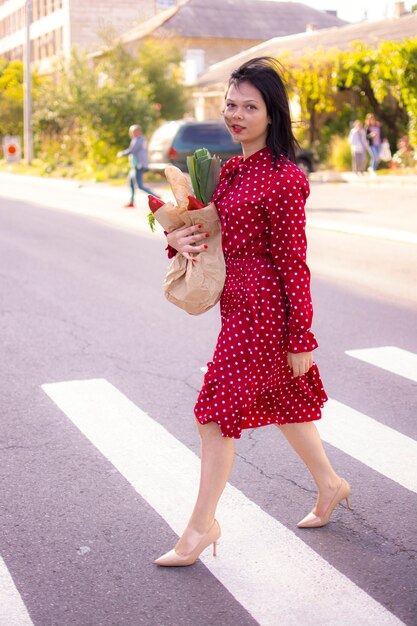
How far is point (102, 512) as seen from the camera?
14.3 feet

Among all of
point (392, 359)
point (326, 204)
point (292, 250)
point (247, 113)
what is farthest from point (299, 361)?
point (326, 204)

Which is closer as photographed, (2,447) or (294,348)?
(294,348)

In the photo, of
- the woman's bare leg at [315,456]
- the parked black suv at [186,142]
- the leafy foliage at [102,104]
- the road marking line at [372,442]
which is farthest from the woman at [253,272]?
the leafy foliage at [102,104]

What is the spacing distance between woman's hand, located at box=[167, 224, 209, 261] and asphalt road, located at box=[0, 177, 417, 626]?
1.21 meters

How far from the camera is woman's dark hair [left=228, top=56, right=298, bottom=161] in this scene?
364 centimetres

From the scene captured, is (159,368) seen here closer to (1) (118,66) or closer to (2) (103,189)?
(2) (103,189)

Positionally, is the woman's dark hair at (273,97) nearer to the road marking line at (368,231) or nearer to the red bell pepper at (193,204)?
the red bell pepper at (193,204)

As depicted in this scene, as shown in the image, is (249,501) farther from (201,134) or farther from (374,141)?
(374,141)

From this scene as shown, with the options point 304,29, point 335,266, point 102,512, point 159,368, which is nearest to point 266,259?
point 102,512

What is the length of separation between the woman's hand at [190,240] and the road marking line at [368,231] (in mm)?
11321

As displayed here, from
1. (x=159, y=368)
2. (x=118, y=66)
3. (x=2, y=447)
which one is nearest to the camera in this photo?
(x=2, y=447)

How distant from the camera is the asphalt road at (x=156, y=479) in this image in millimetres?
3523

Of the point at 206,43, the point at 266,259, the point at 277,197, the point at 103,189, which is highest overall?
the point at 206,43

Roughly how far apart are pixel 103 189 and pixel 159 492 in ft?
→ 77.7
